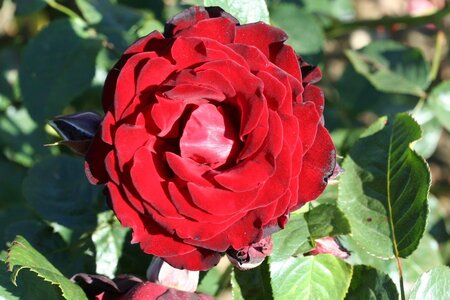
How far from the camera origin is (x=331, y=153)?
84cm

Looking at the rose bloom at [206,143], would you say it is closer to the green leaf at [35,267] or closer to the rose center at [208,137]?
the rose center at [208,137]

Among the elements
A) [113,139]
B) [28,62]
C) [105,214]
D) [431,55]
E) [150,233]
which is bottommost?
[431,55]

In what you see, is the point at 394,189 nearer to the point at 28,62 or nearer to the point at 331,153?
the point at 331,153

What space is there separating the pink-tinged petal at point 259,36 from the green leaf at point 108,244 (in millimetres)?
500

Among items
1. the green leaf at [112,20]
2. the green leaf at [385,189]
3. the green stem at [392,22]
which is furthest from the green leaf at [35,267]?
the green stem at [392,22]

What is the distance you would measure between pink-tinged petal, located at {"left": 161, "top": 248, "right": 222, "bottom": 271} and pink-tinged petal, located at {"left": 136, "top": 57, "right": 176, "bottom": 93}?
0.20m

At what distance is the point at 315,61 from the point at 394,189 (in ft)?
1.68

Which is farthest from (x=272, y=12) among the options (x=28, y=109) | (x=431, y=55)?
(x=431, y=55)

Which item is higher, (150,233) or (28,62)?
(150,233)

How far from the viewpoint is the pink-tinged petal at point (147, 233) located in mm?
808

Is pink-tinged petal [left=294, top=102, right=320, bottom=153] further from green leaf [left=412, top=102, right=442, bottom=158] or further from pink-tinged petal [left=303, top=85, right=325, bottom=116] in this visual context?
green leaf [left=412, top=102, right=442, bottom=158]

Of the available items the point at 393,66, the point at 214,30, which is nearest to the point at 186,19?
the point at 214,30

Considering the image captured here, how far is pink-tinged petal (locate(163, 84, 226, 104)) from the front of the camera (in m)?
0.79

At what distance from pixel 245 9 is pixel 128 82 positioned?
0.30 meters
